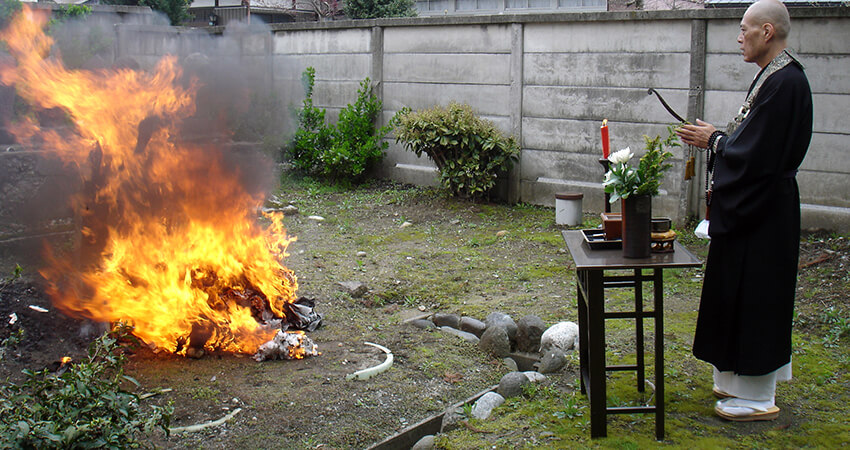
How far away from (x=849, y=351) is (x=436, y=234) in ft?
15.6

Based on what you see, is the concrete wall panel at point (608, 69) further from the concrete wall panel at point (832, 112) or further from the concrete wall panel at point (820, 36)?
the concrete wall panel at point (832, 112)

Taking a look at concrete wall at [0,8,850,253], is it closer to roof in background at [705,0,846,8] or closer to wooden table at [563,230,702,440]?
wooden table at [563,230,702,440]

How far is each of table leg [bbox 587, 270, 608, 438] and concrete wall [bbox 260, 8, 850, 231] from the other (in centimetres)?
536

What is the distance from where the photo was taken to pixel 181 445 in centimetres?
382

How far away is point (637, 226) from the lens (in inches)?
143

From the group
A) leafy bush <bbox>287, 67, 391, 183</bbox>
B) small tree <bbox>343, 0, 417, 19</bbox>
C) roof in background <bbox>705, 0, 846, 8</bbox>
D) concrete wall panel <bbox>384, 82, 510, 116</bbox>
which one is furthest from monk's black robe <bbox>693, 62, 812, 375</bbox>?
small tree <bbox>343, 0, 417, 19</bbox>

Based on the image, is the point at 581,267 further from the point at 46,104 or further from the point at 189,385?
the point at 46,104

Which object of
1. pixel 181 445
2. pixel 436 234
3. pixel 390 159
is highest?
pixel 390 159

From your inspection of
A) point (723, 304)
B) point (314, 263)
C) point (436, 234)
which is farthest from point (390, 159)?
point (723, 304)

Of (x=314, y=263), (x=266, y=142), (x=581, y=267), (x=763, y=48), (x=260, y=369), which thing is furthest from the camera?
(x=266, y=142)

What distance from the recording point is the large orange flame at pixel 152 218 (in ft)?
16.3

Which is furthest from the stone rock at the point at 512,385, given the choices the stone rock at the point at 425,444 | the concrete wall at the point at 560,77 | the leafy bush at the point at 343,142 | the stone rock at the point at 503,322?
the leafy bush at the point at 343,142

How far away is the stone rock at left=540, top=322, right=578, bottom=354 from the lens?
5.09 metres

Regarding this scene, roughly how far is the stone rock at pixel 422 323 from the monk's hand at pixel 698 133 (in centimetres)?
245
